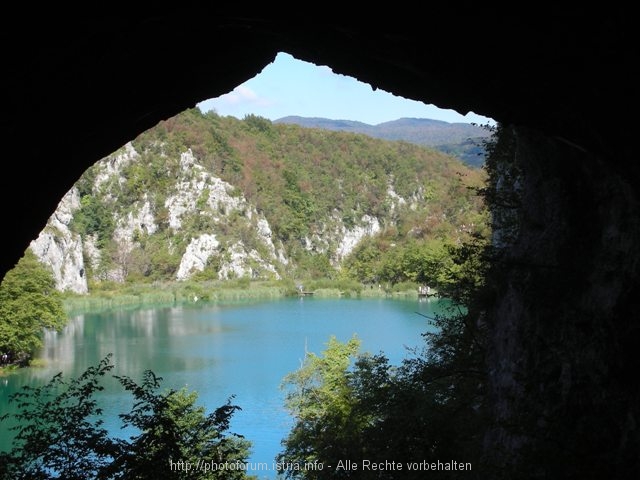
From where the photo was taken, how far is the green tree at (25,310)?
28.3 m

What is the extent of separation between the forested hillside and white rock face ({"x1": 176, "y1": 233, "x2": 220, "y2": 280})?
0.42 ft

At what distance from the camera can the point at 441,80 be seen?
4.46m

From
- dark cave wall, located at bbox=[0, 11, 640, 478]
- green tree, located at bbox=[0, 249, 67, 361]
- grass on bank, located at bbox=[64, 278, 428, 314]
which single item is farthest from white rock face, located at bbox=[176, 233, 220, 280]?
dark cave wall, located at bbox=[0, 11, 640, 478]

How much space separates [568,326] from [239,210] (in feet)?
282

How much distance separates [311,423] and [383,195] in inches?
3702

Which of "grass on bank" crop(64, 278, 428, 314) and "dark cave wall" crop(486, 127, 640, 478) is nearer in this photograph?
"dark cave wall" crop(486, 127, 640, 478)

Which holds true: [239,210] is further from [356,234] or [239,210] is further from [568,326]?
[568,326]

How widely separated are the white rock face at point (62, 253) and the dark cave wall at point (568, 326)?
5909 centimetres

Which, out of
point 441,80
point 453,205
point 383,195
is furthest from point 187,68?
point 383,195

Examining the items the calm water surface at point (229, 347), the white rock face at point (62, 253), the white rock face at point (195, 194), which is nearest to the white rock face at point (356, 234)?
the white rock face at point (195, 194)

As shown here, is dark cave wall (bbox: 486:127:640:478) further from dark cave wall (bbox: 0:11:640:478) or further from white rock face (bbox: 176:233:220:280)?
white rock face (bbox: 176:233:220:280)

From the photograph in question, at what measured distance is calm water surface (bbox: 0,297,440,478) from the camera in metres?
22.2

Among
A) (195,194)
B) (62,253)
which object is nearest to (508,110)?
(62,253)

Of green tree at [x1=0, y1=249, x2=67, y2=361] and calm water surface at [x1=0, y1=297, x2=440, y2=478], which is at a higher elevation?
green tree at [x1=0, y1=249, x2=67, y2=361]
